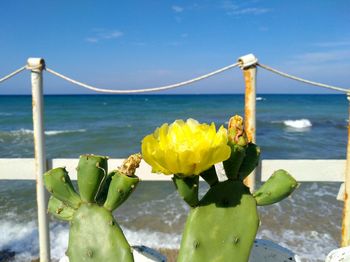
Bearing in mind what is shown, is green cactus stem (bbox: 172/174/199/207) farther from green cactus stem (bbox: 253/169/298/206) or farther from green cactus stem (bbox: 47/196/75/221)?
green cactus stem (bbox: 47/196/75/221)

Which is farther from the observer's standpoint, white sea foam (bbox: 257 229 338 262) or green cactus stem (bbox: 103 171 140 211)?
white sea foam (bbox: 257 229 338 262)

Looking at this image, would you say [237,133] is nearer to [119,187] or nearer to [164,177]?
[119,187]

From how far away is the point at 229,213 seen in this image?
0.58 meters

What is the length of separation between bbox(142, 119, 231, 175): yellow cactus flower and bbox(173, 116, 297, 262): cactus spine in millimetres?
72

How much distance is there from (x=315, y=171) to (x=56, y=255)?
7.70 feet

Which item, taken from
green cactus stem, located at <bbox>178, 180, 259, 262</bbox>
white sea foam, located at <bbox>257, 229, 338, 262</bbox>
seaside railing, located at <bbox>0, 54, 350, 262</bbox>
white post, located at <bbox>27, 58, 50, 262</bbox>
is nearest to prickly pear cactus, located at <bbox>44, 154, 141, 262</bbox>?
green cactus stem, located at <bbox>178, 180, 259, 262</bbox>

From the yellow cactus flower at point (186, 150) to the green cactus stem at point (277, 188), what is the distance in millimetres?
147

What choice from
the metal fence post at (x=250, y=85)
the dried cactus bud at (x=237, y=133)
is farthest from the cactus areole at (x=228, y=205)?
the metal fence post at (x=250, y=85)

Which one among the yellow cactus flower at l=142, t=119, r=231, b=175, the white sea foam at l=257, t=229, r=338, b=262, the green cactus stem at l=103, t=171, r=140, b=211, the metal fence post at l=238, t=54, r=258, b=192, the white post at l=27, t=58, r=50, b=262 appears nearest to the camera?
the yellow cactus flower at l=142, t=119, r=231, b=175

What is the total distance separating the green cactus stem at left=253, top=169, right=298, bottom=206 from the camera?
23.3 inches

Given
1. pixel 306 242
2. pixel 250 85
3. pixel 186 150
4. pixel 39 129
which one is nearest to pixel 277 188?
pixel 186 150

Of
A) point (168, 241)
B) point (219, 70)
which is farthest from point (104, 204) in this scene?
point (168, 241)

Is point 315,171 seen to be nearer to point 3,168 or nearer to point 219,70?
point 219,70

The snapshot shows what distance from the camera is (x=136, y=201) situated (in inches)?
208
